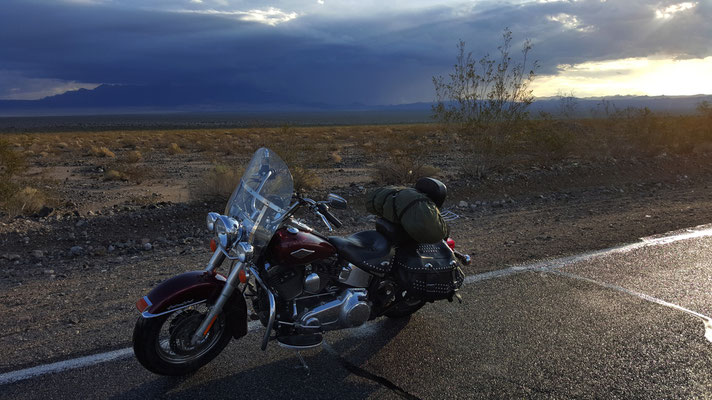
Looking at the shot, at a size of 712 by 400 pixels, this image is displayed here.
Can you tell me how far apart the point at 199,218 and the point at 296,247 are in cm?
617

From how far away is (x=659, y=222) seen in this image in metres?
8.34

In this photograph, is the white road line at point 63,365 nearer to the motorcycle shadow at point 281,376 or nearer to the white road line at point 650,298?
the motorcycle shadow at point 281,376

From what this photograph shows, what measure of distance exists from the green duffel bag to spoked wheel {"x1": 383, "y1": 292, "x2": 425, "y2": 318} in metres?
0.59

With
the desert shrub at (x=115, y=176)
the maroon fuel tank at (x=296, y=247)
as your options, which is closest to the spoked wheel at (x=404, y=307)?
the maroon fuel tank at (x=296, y=247)

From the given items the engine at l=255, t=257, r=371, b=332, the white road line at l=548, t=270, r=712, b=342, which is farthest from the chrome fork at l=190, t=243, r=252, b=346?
the white road line at l=548, t=270, r=712, b=342

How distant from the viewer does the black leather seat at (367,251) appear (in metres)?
4.04

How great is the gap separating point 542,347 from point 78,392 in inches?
136

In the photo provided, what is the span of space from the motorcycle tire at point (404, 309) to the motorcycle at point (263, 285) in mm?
507

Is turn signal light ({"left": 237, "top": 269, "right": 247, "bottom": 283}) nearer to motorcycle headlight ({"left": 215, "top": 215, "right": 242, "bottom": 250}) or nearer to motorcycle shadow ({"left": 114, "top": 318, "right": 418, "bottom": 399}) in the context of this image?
motorcycle headlight ({"left": 215, "top": 215, "right": 242, "bottom": 250})

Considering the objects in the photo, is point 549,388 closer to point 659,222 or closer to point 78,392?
point 78,392

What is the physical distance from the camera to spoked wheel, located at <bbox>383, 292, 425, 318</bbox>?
175 inches

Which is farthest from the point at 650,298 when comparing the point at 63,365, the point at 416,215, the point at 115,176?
the point at 115,176

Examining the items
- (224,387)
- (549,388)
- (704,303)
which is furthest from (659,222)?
(224,387)

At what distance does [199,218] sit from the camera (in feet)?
30.8
